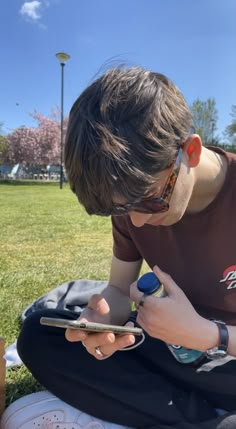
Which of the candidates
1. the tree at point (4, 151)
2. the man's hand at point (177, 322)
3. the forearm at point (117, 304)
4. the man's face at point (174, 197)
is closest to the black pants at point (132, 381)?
the forearm at point (117, 304)

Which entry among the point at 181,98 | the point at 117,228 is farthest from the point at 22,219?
the point at 181,98

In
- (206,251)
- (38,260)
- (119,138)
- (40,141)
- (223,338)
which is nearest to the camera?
(119,138)

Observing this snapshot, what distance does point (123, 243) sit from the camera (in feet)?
5.37

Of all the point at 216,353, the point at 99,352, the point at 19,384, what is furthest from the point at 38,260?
the point at 216,353

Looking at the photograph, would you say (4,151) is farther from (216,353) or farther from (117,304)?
(216,353)

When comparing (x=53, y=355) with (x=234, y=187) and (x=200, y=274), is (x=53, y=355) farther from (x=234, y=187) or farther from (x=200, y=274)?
(x=234, y=187)

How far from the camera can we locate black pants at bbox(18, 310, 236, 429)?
4.55ft

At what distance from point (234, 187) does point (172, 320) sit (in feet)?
1.40

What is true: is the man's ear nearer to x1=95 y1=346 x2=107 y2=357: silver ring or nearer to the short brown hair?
the short brown hair

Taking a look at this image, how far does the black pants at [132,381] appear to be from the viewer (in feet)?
4.55

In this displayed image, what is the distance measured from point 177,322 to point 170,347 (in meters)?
0.27

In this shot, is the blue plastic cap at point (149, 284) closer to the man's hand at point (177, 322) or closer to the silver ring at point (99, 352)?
the man's hand at point (177, 322)

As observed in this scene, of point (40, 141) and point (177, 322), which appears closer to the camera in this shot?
point (177, 322)

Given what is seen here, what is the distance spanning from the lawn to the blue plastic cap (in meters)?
0.79
